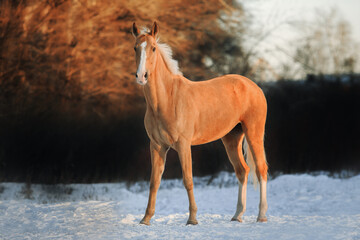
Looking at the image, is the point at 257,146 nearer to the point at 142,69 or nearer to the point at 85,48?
the point at 142,69

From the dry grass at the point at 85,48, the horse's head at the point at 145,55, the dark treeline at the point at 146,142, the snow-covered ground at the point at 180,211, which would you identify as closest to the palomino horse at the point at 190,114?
the horse's head at the point at 145,55

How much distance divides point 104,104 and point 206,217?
6115 mm

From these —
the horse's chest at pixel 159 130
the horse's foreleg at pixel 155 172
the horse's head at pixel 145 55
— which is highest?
the horse's head at pixel 145 55

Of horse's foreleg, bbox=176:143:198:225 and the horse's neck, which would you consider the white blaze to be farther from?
horse's foreleg, bbox=176:143:198:225

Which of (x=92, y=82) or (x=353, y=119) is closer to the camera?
(x=92, y=82)

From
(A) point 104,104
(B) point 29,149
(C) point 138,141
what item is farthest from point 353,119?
(B) point 29,149

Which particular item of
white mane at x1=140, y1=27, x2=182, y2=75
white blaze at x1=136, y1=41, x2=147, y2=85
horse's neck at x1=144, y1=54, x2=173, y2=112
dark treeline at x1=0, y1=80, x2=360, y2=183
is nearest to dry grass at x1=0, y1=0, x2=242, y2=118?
dark treeline at x1=0, y1=80, x2=360, y2=183

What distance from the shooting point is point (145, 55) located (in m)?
4.62

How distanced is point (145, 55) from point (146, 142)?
6961 millimetres

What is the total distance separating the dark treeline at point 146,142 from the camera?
33.7 ft

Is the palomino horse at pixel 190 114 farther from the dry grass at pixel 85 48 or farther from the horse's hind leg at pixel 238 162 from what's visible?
the dry grass at pixel 85 48

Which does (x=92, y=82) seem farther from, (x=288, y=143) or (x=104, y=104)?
(x=288, y=143)

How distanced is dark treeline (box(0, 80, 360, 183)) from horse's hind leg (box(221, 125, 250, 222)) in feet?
16.4

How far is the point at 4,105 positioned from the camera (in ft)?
33.6
